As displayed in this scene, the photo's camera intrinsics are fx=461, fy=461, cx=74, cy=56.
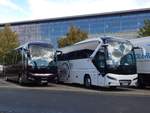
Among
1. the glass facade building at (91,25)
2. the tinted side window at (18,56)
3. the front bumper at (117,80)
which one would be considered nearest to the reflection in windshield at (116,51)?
the front bumper at (117,80)

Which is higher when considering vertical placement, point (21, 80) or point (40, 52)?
point (40, 52)

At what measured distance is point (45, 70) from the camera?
29.5 meters

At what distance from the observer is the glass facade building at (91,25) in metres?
90.9

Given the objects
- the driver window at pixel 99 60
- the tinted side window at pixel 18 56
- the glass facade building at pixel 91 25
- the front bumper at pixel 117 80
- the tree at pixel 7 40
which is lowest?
the front bumper at pixel 117 80

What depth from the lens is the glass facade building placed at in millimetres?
90875

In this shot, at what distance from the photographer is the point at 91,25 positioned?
320 feet

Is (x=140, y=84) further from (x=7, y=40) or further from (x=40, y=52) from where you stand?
(x=7, y=40)

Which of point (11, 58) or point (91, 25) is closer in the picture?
point (11, 58)

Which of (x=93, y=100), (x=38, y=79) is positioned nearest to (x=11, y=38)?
(x=38, y=79)

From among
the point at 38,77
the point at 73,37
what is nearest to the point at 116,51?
the point at 38,77

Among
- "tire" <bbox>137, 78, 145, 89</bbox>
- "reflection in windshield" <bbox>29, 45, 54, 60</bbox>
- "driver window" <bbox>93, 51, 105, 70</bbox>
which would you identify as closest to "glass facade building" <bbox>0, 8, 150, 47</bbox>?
"tire" <bbox>137, 78, 145, 89</bbox>

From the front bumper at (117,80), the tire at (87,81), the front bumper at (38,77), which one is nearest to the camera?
the front bumper at (117,80)

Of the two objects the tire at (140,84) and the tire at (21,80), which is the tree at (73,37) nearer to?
the tire at (21,80)

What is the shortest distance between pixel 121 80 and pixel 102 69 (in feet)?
4.18
